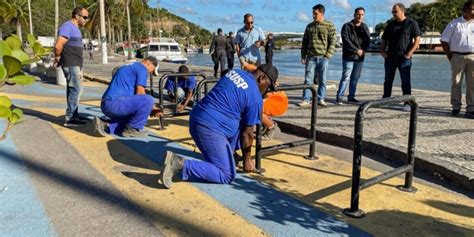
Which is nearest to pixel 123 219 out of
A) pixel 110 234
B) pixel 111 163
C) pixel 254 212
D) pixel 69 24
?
pixel 110 234

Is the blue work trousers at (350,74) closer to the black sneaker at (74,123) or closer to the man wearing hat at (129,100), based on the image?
the man wearing hat at (129,100)

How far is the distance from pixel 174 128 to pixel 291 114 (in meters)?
2.09

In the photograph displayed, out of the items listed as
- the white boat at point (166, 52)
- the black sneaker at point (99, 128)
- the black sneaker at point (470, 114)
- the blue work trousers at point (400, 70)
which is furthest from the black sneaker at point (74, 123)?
the white boat at point (166, 52)

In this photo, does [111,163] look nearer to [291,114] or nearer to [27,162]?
[27,162]

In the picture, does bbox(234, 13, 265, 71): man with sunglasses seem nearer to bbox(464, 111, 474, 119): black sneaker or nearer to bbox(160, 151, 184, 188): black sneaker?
bbox(464, 111, 474, 119): black sneaker

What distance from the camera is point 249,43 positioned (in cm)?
852

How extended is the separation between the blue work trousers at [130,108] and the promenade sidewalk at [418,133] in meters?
2.15

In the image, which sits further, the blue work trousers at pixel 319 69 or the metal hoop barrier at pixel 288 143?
the blue work trousers at pixel 319 69

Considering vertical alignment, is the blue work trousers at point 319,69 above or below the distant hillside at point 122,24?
below

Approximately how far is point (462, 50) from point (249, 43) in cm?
388

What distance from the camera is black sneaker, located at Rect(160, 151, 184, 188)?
12.4ft

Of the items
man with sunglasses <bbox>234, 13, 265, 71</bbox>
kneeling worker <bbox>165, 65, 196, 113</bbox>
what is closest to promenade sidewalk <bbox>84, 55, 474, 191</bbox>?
man with sunglasses <bbox>234, 13, 265, 71</bbox>

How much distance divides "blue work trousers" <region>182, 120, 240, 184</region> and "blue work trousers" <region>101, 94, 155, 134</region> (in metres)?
1.93

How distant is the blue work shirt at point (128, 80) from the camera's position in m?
5.77
